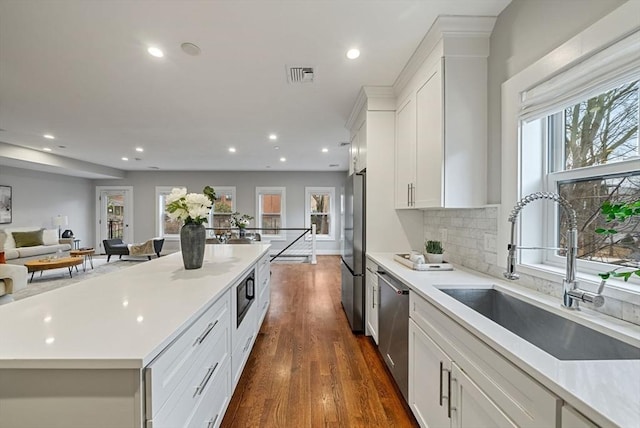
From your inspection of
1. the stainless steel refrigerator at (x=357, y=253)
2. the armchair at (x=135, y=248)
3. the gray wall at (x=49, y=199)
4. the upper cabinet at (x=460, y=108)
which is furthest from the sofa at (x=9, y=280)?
the upper cabinet at (x=460, y=108)

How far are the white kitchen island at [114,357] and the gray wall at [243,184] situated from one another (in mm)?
6993

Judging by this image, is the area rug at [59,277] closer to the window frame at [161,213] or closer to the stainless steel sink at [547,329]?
the window frame at [161,213]

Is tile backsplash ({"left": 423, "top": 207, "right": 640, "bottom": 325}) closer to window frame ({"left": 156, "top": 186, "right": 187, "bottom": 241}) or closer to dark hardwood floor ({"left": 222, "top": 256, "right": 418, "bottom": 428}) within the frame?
dark hardwood floor ({"left": 222, "top": 256, "right": 418, "bottom": 428})

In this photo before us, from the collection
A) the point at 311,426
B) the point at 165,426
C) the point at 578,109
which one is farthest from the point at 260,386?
the point at 578,109

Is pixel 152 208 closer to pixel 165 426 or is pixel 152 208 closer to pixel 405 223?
pixel 405 223

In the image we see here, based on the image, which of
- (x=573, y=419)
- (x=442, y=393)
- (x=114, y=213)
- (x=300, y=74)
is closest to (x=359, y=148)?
(x=300, y=74)

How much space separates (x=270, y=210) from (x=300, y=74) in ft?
20.8

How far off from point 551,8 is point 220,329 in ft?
8.09

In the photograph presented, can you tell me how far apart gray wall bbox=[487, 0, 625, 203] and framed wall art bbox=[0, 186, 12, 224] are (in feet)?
30.7

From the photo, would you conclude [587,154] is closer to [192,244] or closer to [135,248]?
[192,244]

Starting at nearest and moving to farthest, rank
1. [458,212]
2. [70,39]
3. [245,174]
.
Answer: [70,39]
[458,212]
[245,174]

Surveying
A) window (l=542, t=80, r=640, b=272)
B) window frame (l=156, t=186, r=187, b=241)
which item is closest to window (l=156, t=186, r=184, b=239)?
window frame (l=156, t=186, r=187, b=241)

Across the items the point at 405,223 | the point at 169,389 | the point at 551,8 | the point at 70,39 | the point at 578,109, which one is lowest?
the point at 169,389

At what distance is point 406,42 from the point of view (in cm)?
210
